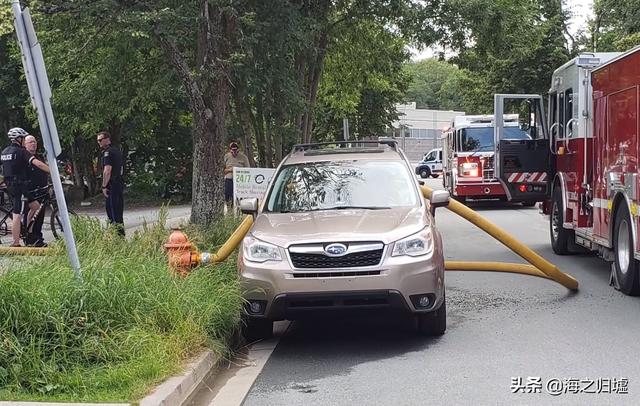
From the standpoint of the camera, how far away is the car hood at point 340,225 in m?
6.47

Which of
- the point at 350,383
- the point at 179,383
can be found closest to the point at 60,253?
the point at 179,383

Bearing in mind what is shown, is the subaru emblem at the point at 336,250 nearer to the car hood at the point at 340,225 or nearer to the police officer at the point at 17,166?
the car hood at the point at 340,225

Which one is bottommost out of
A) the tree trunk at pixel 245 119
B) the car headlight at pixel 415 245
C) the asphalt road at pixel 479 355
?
the asphalt road at pixel 479 355

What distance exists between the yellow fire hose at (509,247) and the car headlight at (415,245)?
1.99m

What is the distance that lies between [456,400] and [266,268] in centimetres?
207

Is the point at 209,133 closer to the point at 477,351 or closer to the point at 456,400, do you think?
the point at 477,351

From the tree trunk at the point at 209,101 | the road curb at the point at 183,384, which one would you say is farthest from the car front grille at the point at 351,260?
the tree trunk at the point at 209,101

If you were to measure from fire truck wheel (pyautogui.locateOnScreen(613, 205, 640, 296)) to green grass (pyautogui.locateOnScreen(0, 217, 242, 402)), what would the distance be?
460 cm

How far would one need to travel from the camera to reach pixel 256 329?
700cm

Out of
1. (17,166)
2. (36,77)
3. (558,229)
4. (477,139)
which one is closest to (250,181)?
(17,166)

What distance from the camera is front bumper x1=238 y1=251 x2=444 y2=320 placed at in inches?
248

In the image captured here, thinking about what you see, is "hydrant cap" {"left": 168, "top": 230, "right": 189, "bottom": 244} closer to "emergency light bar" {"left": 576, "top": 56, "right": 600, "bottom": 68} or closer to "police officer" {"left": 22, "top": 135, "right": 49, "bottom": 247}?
"police officer" {"left": 22, "top": 135, "right": 49, "bottom": 247}

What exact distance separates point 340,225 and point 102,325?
7.26 ft

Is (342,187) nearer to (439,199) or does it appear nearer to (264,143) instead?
(439,199)
